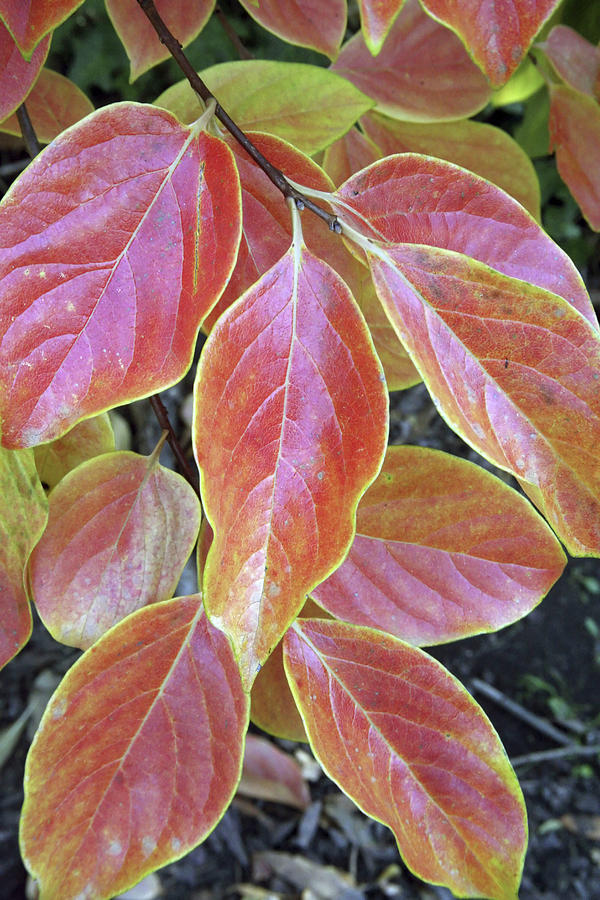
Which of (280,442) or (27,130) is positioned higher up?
(27,130)

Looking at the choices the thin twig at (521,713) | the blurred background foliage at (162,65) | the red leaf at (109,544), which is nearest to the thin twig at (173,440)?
the red leaf at (109,544)

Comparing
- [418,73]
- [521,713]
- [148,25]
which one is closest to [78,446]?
[148,25]

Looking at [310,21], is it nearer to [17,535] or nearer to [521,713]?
[17,535]

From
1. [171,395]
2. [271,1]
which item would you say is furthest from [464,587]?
[171,395]

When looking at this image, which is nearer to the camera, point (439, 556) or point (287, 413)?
point (287, 413)

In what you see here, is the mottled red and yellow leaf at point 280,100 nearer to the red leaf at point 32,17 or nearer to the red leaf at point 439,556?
the red leaf at point 32,17

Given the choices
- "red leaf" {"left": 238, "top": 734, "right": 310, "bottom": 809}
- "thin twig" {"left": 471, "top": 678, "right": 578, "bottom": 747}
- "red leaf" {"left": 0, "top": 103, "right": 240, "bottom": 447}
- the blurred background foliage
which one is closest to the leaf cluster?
"red leaf" {"left": 0, "top": 103, "right": 240, "bottom": 447}

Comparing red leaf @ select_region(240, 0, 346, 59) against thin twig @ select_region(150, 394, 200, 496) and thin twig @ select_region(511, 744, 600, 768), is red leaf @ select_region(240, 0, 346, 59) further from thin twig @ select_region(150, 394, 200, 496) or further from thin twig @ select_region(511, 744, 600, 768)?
thin twig @ select_region(511, 744, 600, 768)
